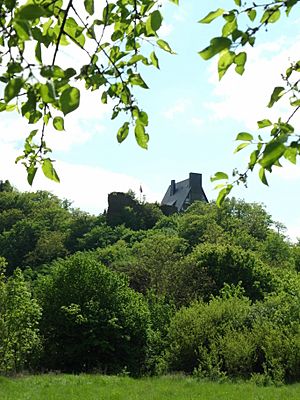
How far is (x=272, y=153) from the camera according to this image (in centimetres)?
144

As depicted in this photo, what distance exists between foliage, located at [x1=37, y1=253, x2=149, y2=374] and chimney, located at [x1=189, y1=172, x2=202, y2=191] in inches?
2047

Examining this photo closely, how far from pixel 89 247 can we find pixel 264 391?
115 ft

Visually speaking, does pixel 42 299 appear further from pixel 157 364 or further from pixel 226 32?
pixel 226 32

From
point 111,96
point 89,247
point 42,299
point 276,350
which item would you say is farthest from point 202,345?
point 89,247

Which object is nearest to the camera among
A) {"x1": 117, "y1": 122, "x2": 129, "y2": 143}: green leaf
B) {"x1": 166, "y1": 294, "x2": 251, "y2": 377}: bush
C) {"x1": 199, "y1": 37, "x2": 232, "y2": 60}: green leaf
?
{"x1": 199, "y1": 37, "x2": 232, "y2": 60}: green leaf

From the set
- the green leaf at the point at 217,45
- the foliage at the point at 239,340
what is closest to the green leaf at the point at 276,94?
the green leaf at the point at 217,45

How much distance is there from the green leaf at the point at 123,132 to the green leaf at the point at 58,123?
0.25m

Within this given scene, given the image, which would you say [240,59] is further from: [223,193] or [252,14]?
[223,193]

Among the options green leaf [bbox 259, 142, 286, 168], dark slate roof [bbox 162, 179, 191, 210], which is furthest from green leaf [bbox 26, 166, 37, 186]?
dark slate roof [bbox 162, 179, 191, 210]

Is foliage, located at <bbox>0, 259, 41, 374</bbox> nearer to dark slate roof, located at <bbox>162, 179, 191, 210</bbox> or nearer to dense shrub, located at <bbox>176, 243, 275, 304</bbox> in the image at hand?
dense shrub, located at <bbox>176, 243, 275, 304</bbox>

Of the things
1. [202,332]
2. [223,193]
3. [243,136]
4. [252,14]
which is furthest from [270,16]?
[202,332]

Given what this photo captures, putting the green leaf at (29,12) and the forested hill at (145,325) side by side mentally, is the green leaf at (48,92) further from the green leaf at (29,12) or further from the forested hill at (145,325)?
the forested hill at (145,325)

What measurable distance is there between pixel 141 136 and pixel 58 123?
0.38 metres

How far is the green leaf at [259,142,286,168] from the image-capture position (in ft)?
Answer: 4.69
